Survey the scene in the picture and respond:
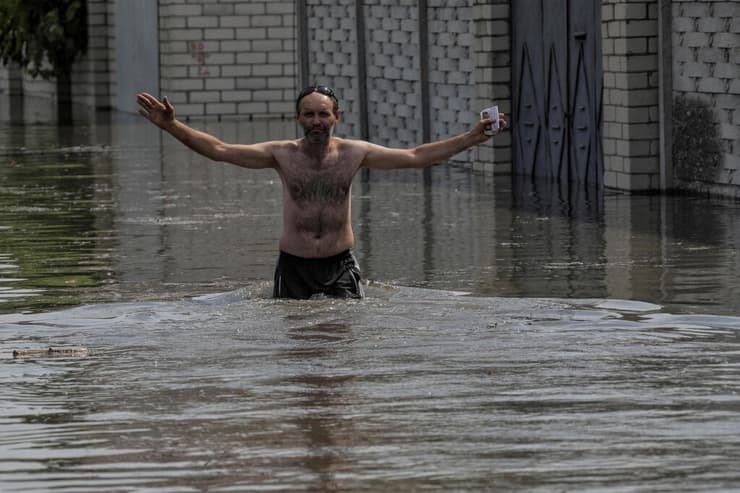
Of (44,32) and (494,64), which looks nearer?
(494,64)

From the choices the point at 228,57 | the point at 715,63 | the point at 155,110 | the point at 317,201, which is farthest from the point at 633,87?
the point at 228,57

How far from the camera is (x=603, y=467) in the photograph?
704cm

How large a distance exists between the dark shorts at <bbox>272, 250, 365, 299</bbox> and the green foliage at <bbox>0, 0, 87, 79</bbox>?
3587 cm

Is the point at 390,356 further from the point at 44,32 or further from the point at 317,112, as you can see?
the point at 44,32

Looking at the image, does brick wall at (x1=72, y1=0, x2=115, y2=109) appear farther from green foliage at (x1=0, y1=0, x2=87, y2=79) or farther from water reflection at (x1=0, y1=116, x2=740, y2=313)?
water reflection at (x1=0, y1=116, x2=740, y2=313)

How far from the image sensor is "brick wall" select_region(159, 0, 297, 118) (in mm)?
A: 42625

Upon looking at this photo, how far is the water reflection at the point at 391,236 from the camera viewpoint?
1345 cm

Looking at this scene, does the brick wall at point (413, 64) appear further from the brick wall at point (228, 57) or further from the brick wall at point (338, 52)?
the brick wall at point (228, 57)

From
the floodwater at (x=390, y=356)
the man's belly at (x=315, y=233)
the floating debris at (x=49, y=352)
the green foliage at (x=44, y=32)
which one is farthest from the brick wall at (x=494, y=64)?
the green foliage at (x=44, y=32)

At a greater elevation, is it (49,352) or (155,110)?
(155,110)

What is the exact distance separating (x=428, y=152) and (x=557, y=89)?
1170 centimetres

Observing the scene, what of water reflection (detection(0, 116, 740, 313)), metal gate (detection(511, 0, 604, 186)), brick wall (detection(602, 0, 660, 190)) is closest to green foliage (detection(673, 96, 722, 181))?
brick wall (detection(602, 0, 660, 190))

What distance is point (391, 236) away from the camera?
17.1 m

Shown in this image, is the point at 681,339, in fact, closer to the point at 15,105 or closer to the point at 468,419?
the point at 468,419
